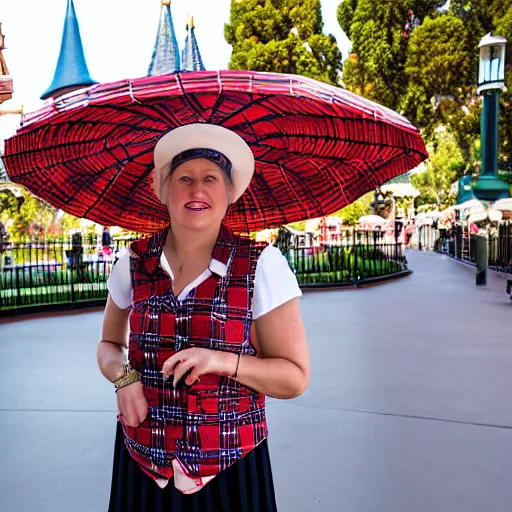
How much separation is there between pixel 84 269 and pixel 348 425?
29.4 feet

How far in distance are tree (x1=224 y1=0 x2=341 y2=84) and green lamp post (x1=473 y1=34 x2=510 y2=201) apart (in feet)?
37.9

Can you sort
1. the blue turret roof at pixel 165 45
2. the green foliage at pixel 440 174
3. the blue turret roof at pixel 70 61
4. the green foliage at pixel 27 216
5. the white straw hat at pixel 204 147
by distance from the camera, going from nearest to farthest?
the white straw hat at pixel 204 147 → the green foliage at pixel 27 216 → the blue turret roof at pixel 165 45 → the blue turret roof at pixel 70 61 → the green foliage at pixel 440 174

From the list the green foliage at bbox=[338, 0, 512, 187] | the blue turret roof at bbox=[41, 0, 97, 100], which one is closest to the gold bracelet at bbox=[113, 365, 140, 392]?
the green foliage at bbox=[338, 0, 512, 187]

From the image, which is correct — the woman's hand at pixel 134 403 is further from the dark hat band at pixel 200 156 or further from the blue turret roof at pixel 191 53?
the blue turret roof at pixel 191 53

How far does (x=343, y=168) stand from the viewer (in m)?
1.82

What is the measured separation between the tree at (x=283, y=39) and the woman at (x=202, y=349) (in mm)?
28015

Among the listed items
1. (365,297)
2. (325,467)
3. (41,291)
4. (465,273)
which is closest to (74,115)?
(325,467)

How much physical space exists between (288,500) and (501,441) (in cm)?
156

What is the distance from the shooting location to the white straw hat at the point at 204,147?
1462 millimetres

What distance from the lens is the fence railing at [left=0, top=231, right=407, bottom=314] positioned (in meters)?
10.0

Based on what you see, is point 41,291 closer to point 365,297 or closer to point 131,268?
point 365,297

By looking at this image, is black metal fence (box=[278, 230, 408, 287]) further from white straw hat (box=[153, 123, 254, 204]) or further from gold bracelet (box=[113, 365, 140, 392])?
gold bracelet (box=[113, 365, 140, 392])

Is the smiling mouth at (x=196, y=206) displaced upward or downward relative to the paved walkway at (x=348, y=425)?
upward

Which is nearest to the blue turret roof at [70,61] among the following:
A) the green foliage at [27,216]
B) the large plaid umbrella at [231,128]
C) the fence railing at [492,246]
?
the green foliage at [27,216]
